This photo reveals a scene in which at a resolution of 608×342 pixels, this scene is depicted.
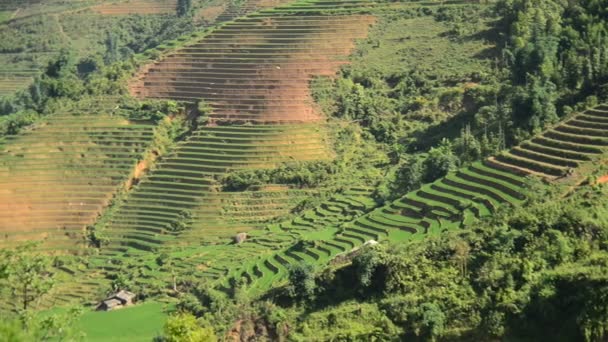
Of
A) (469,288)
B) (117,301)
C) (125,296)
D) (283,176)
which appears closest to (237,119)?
(283,176)

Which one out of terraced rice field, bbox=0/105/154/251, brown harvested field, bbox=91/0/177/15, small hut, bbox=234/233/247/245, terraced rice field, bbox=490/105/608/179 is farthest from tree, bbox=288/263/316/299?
brown harvested field, bbox=91/0/177/15

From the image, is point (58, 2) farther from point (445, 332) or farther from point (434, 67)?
point (445, 332)

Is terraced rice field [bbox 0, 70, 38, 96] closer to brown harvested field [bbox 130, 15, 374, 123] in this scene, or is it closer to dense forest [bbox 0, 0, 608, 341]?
dense forest [bbox 0, 0, 608, 341]

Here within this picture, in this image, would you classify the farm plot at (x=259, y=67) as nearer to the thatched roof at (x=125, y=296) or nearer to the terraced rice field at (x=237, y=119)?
the terraced rice field at (x=237, y=119)

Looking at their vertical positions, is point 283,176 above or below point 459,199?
below

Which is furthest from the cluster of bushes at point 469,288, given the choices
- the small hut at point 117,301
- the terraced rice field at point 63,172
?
the terraced rice field at point 63,172

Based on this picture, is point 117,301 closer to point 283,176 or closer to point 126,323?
point 126,323
